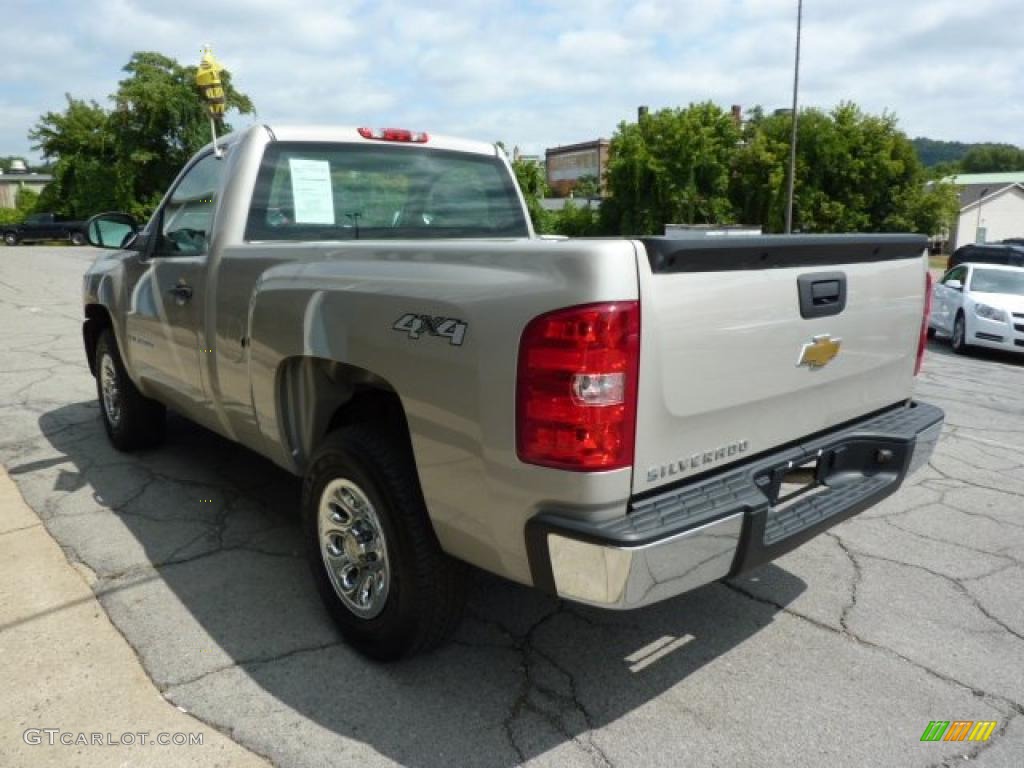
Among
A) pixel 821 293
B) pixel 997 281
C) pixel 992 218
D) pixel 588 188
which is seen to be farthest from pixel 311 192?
pixel 992 218

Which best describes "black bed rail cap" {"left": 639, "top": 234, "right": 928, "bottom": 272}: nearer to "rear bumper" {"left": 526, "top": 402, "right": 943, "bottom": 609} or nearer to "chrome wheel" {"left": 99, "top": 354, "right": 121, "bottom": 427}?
"rear bumper" {"left": 526, "top": 402, "right": 943, "bottom": 609}

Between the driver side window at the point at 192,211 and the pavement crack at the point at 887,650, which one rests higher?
the driver side window at the point at 192,211

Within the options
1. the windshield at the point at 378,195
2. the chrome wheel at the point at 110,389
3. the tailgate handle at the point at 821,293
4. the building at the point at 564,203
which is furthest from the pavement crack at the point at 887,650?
the building at the point at 564,203

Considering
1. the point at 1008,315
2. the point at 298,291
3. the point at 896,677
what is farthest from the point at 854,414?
the point at 1008,315

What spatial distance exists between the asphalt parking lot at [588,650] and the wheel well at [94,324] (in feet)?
3.56

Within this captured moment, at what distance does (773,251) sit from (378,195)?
2.10 metres

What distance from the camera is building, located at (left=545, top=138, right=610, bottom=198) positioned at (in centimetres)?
9200

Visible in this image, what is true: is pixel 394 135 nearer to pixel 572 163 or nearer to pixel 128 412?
pixel 128 412

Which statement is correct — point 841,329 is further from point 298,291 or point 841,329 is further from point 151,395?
point 151,395

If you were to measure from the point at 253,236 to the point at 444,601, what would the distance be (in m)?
1.86

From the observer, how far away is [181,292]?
374 centimetres

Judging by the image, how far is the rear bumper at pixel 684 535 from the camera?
1989mm

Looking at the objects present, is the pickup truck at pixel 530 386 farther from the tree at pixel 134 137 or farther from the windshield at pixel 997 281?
the tree at pixel 134 137

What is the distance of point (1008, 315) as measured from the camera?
438 inches
